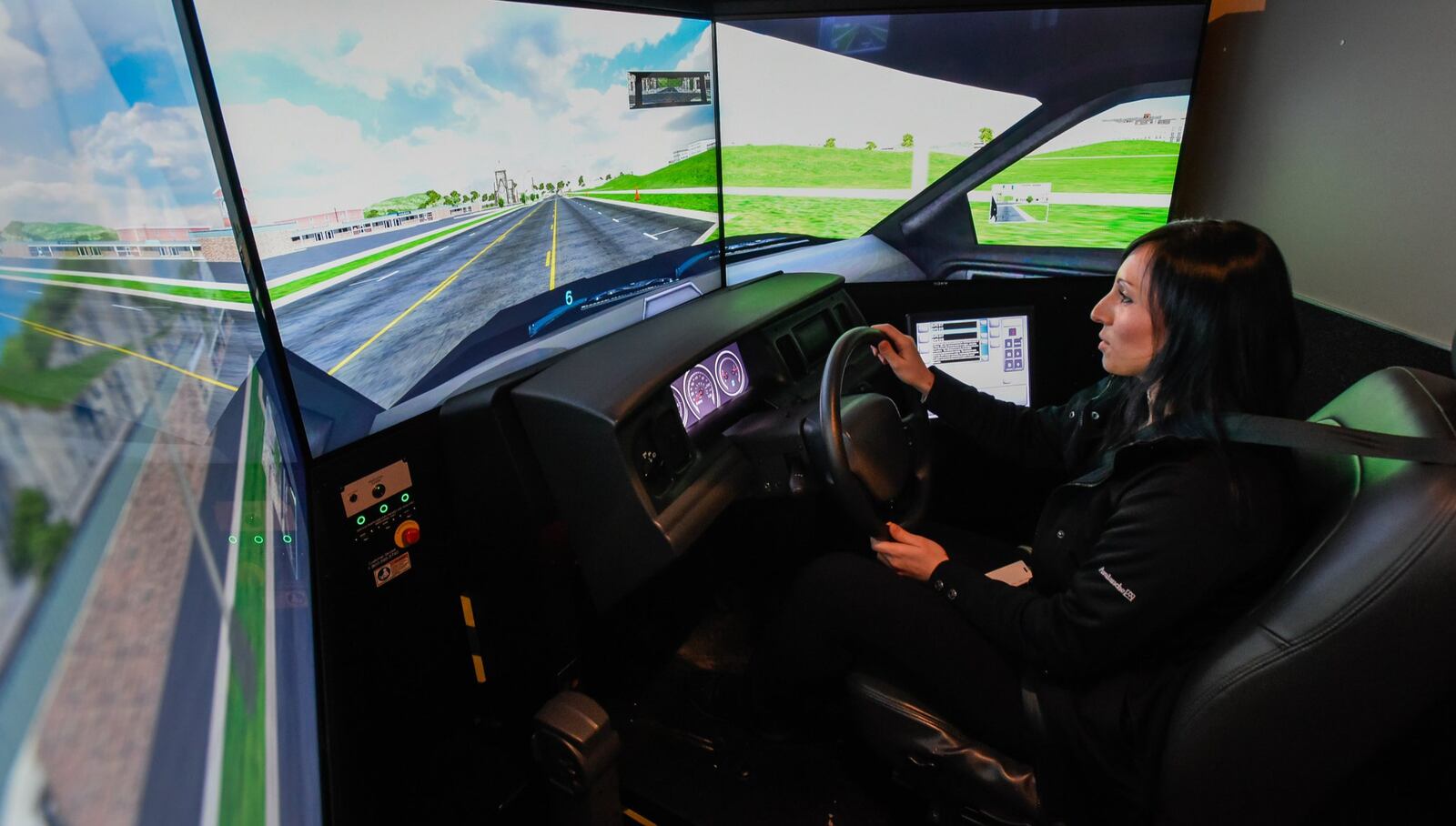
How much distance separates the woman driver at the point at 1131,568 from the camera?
3.47 feet

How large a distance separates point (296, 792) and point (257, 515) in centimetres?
34

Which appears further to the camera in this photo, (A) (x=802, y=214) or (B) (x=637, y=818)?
(A) (x=802, y=214)

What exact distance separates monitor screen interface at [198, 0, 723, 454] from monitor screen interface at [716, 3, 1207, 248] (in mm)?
247

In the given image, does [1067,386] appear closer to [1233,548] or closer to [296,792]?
[1233,548]

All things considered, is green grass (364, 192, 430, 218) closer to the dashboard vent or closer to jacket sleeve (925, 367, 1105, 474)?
the dashboard vent

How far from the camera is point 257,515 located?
90 centimetres

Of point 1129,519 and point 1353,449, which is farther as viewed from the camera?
point 1129,519

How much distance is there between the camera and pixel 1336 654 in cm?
88

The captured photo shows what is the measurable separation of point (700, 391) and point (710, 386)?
5cm

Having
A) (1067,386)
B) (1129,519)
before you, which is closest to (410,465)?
(1129,519)

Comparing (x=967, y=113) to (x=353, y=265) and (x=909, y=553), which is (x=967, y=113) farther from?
(x=353, y=265)

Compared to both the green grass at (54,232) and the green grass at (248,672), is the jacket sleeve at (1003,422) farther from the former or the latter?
the green grass at (54,232)

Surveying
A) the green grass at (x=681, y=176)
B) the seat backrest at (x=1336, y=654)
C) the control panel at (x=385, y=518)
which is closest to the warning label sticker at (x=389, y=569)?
the control panel at (x=385, y=518)

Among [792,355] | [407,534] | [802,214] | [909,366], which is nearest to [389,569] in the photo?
[407,534]
